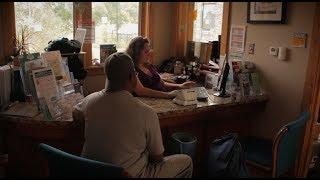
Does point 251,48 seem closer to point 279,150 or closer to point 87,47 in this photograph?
point 279,150

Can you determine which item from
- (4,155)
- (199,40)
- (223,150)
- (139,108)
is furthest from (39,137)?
(199,40)

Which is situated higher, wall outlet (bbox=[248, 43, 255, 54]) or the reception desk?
wall outlet (bbox=[248, 43, 255, 54])

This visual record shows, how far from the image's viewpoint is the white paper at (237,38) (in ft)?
9.88

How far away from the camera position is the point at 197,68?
3711mm

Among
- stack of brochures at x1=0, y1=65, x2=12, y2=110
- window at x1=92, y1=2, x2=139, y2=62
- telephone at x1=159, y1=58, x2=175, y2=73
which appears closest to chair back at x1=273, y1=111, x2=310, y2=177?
stack of brochures at x1=0, y1=65, x2=12, y2=110

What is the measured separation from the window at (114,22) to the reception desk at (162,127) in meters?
1.85

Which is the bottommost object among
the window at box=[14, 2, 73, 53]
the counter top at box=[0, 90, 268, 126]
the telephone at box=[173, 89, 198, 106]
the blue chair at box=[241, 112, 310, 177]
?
the blue chair at box=[241, 112, 310, 177]

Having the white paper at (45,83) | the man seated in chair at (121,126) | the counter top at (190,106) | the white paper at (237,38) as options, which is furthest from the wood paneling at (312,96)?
the white paper at (45,83)

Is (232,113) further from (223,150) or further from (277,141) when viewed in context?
(277,141)

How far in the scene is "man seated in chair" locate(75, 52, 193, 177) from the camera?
1.63 meters

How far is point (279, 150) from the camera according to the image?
83.7 inches

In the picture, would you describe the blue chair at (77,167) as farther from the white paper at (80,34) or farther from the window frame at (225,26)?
the white paper at (80,34)

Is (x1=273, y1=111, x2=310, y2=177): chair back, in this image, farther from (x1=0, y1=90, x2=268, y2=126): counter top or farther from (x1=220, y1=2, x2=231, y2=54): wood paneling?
(x1=220, y1=2, x2=231, y2=54): wood paneling

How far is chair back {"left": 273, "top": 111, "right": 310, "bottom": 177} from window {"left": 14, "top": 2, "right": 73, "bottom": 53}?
2835mm
